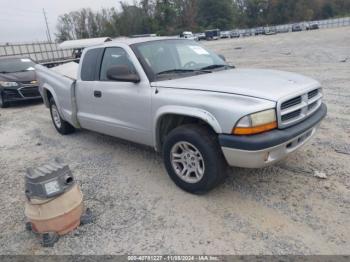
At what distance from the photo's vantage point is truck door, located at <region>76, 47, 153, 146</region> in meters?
4.17

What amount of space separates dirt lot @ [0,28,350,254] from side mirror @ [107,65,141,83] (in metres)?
1.30

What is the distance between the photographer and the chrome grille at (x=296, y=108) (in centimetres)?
332

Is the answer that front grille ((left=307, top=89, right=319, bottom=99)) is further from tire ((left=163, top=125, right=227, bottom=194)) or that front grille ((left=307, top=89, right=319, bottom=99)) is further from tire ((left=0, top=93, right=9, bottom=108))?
tire ((left=0, top=93, right=9, bottom=108))

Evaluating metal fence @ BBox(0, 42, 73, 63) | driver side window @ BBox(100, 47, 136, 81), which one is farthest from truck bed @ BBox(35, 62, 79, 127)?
metal fence @ BBox(0, 42, 73, 63)

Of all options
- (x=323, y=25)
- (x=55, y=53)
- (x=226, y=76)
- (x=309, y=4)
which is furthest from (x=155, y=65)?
(x=309, y=4)

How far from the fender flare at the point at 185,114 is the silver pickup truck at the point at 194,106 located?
0.04ft

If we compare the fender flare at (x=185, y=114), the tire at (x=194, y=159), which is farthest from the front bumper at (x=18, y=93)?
the tire at (x=194, y=159)

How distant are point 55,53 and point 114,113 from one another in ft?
93.6

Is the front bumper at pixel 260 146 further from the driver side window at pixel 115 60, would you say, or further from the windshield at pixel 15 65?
the windshield at pixel 15 65

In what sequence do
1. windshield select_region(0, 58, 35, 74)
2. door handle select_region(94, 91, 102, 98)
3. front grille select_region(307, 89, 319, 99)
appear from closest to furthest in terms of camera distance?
front grille select_region(307, 89, 319, 99)
door handle select_region(94, 91, 102, 98)
windshield select_region(0, 58, 35, 74)

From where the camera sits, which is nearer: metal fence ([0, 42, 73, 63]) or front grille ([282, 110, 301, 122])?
front grille ([282, 110, 301, 122])

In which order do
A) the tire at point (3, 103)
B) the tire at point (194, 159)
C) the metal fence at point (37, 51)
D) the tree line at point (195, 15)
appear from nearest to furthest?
the tire at point (194, 159) < the tire at point (3, 103) < the metal fence at point (37, 51) < the tree line at point (195, 15)

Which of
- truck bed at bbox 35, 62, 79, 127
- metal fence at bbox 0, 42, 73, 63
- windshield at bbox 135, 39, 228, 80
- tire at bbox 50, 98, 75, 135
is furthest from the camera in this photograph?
metal fence at bbox 0, 42, 73, 63

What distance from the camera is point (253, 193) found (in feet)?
12.5
